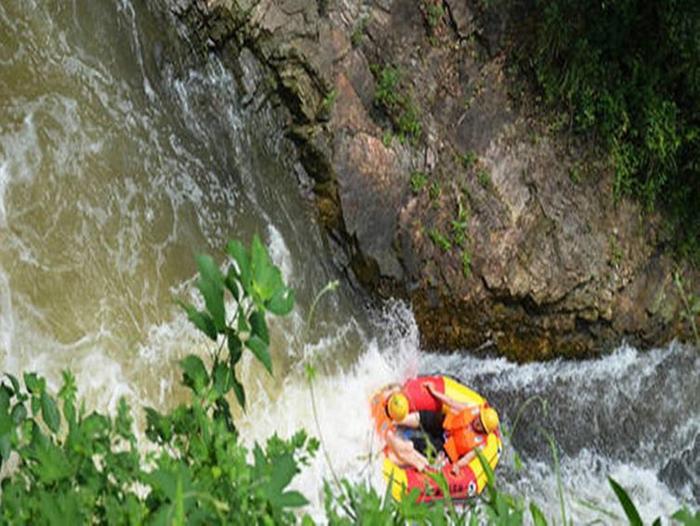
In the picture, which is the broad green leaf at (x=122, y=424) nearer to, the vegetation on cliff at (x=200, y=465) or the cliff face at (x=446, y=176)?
the vegetation on cliff at (x=200, y=465)

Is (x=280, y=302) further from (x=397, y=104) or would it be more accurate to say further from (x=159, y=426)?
(x=397, y=104)

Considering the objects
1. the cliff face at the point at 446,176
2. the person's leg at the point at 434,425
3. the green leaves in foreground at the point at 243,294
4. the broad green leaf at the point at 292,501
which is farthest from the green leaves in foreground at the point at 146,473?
the person's leg at the point at 434,425

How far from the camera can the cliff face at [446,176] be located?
6.01 meters

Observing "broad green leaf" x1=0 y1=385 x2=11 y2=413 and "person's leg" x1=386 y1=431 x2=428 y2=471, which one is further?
"person's leg" x1=386 y1=431 x2=428 y2=471

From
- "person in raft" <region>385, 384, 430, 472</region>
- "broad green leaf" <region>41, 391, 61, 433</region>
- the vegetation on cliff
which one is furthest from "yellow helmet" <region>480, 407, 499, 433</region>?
"broad green leaf" <region>41, 391, 61, 433</region>

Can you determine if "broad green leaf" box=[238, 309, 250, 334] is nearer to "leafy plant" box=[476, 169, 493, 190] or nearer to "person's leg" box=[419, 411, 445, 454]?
"person's leg" box=[419, 411, 445, 454]

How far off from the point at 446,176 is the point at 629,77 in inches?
61.1

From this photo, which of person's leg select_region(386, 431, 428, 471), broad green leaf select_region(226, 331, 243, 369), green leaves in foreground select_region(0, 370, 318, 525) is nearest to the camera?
green leaves in foreground select_region(0, 370, 318, 525)

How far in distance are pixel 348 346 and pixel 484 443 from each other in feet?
3.57

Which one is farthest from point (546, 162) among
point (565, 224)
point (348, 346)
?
point (348, 346)

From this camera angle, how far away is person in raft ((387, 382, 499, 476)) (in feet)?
19.5

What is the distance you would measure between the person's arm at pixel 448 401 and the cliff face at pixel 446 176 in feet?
1.39

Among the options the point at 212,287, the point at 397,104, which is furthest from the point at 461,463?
the point at 212,287

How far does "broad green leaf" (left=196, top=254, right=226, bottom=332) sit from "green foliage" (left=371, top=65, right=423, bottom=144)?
457cm
